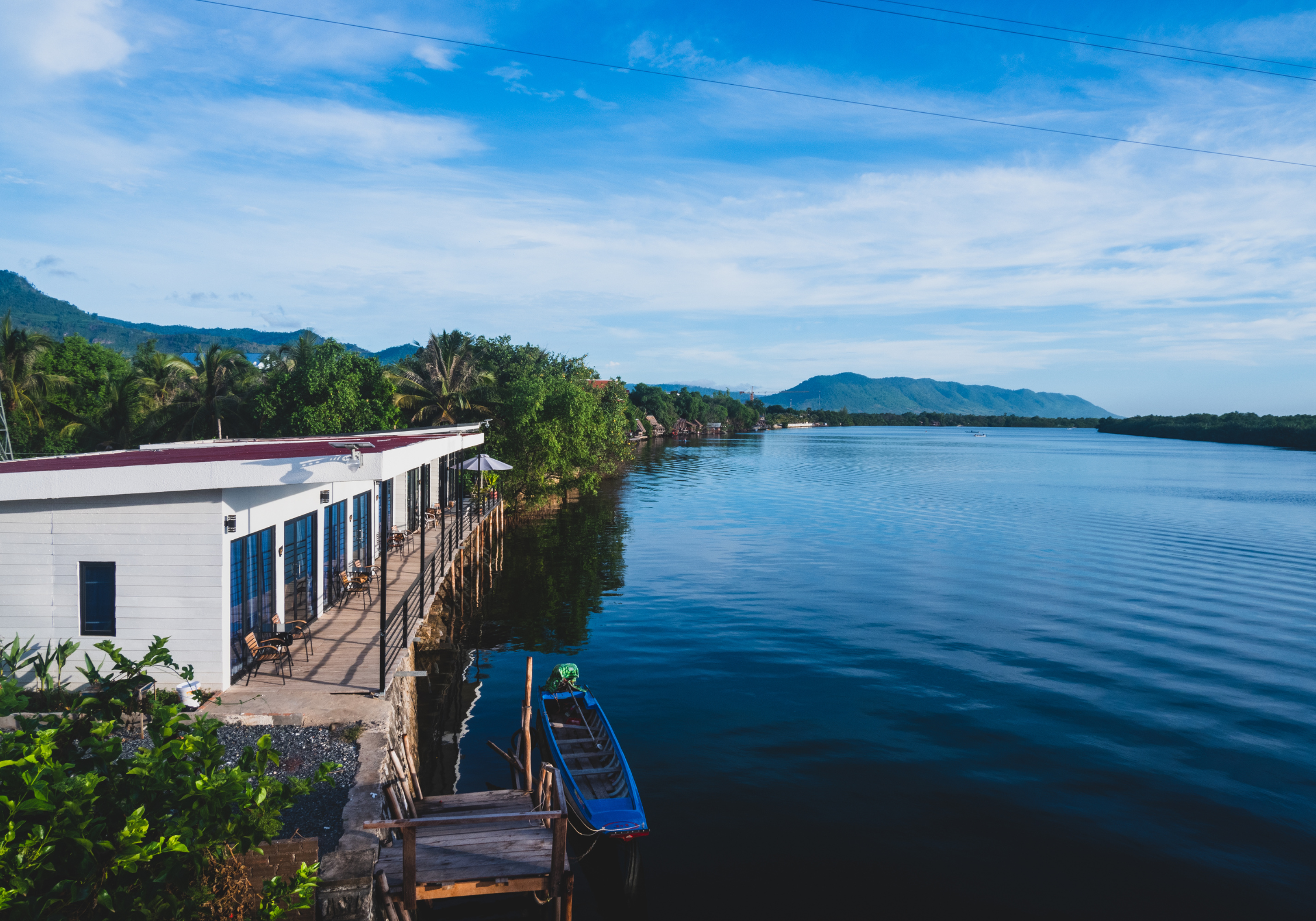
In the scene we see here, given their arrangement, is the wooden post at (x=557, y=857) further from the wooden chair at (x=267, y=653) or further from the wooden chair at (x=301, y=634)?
the wooden chair at (x=301, y=634)

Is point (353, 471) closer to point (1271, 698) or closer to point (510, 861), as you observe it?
point (510, 861)

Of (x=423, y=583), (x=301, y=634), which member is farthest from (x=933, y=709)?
(x=301, y=634)

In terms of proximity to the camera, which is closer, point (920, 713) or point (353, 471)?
point (353, 471)

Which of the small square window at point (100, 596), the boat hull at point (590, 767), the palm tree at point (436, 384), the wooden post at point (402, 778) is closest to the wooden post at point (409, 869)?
the wooden post at point (402, 778)

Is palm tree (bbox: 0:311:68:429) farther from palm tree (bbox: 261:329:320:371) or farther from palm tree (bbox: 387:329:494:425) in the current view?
A: palm tree (bbox: 387:329:494:425)

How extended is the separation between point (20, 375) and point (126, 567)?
47.9 metres

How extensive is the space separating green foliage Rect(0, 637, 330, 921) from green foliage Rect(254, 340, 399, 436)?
3751 centimetres

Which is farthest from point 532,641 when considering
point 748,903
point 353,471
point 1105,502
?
point 1105,502

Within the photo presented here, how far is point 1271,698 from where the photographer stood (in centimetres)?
2062

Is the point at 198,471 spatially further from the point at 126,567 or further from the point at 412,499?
the point at 412,499

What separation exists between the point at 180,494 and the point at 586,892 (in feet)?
32.1

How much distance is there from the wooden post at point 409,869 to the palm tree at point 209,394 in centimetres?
4521

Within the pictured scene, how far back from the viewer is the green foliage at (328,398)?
A: 41406 mm

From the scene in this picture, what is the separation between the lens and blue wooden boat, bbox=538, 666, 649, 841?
478 inches
